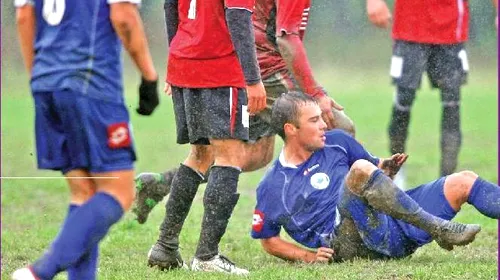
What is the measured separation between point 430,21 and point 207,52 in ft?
11.6

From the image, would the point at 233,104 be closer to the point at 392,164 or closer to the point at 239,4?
the point at 239,4

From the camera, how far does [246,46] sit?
661cm

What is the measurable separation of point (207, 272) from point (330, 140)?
40.8 inches

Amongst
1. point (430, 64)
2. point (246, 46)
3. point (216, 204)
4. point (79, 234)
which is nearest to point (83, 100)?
point (79, 234)

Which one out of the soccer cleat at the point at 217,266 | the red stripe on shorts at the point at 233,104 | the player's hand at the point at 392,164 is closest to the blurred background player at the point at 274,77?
the player's hand at the point at 392,164

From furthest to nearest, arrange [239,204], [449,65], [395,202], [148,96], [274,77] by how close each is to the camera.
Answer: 1. [239,204]
2. [449,65]
3. [274,77]
4. [395,202]
5. [148,96]

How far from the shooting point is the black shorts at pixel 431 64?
10.1 m

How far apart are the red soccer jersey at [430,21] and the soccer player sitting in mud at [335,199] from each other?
2892mm

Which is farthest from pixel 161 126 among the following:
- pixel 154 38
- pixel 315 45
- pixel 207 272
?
pixel 207 272

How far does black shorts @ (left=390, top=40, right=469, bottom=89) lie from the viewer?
10.1 meters

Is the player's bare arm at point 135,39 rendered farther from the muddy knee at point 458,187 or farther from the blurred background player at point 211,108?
the muddy knee at point 458,187

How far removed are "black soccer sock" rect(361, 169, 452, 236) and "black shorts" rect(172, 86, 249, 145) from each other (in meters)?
0.70

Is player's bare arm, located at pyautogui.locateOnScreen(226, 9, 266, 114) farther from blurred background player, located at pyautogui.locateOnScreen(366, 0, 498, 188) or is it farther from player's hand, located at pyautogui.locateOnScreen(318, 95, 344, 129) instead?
blurred background player, located at pyautogui.locateOnScreen(366, 0, 498, 188)

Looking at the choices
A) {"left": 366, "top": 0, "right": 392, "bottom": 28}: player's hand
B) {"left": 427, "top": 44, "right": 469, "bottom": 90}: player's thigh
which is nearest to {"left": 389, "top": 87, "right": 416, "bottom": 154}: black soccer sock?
{"left": 427, "top": 44, "right": 469, "bottom": 90}: player's thigh
